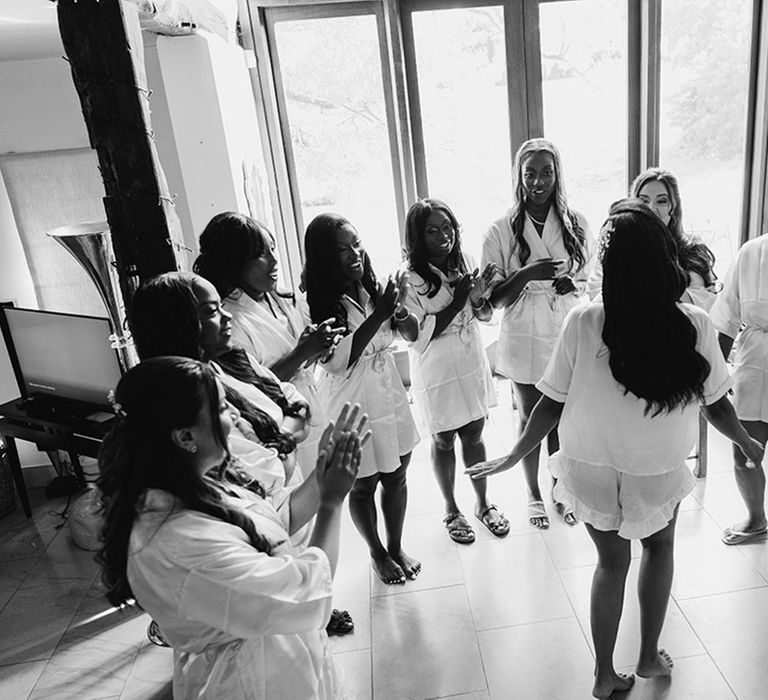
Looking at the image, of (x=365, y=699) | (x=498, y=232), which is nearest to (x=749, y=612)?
(x=365, y=699)

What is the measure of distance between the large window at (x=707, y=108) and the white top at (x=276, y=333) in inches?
120

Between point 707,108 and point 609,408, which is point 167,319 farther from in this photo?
point 707,108

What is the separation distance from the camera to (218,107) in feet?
8.99

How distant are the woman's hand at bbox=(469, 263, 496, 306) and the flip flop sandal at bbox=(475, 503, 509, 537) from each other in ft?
3.07

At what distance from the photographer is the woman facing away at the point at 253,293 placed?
187 cm

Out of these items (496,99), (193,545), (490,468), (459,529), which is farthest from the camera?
(496,99)

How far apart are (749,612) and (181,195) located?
284 cm

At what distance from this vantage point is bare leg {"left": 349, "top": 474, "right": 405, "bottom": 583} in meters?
2.35

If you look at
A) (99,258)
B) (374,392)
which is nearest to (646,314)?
(374,392)

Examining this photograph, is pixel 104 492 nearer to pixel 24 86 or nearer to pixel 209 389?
pixel 209 389

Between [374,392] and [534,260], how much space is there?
941 mm

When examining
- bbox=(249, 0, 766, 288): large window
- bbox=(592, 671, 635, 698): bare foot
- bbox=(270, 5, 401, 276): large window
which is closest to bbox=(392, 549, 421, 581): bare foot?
bbox=(592, 671, 635, 698): bare foot

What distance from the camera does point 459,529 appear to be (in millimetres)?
2736

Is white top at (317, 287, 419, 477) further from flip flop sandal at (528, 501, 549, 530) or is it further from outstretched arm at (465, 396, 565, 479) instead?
flip flop sandal at (528, 501, 549, 530)
